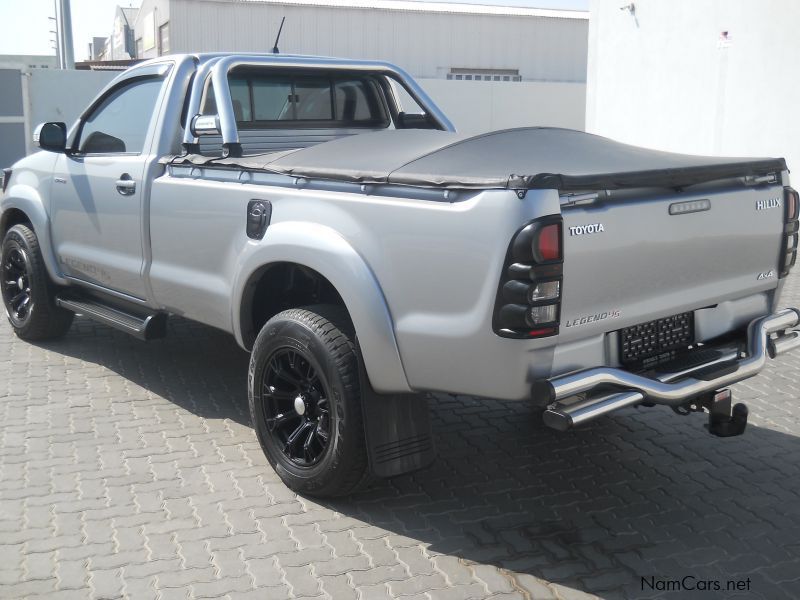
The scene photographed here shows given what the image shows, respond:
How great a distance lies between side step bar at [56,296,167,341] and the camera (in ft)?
17.2

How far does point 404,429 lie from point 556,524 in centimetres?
76

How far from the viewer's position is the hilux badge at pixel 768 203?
160 inches

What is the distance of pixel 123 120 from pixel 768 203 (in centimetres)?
371

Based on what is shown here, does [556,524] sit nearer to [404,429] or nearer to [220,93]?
[404,429]

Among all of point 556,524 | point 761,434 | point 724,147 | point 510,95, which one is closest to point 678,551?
point 556,524

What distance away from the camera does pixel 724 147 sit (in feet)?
43.4

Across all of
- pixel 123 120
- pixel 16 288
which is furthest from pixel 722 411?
pixel 16 288

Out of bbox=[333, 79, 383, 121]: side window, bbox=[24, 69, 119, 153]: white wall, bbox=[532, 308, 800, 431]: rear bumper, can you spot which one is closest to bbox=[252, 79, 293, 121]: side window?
bbox=[333, 79, 383, 121]: side window

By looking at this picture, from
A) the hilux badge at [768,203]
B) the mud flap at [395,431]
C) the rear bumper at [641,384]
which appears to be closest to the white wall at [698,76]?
the hilux badge at [768,203]

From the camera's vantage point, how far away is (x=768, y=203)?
4113 mm

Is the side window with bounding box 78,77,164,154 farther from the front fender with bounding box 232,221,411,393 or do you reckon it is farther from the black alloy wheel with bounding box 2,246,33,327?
the front fender with bounding box 232,221,411,393

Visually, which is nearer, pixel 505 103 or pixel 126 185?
pixel 126 185

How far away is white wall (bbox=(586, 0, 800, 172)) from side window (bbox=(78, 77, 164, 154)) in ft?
30.5

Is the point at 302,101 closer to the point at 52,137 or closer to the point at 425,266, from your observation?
the point at 52,137
